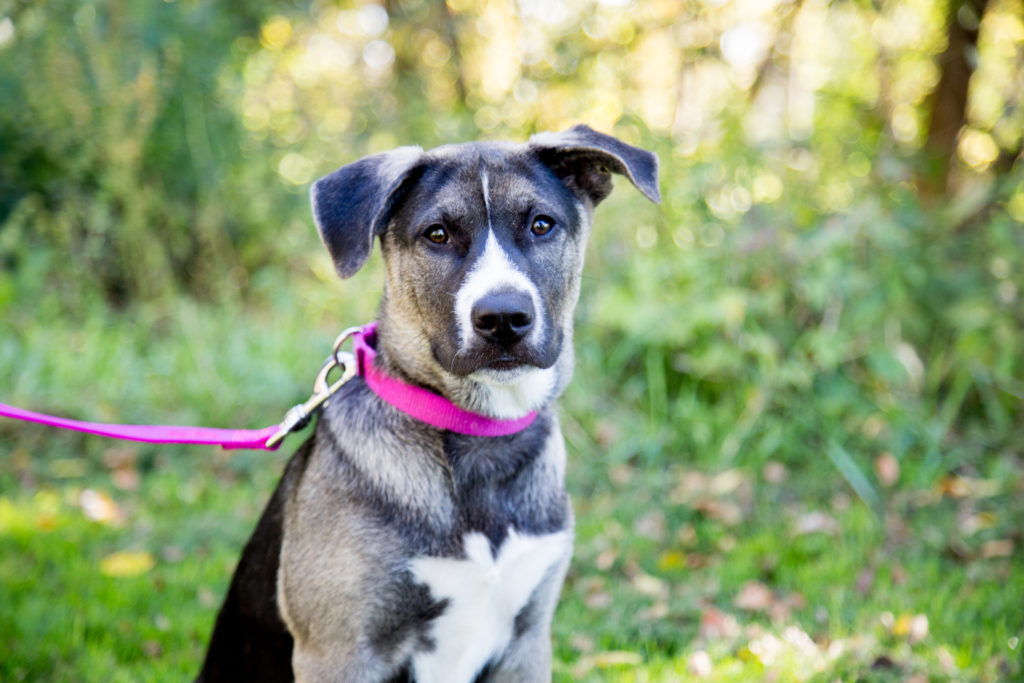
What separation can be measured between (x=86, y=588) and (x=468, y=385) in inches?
100

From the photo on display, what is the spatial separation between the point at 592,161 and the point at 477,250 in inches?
26.2

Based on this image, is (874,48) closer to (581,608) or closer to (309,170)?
(309,170)

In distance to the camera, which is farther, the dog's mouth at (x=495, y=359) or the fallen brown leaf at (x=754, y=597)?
the fallen brown leaf at (x=754, y=597)

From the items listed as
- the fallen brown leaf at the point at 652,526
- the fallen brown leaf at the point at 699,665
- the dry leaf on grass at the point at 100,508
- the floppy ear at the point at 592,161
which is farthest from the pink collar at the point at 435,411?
the dry leaf on grass at the point at 100,508

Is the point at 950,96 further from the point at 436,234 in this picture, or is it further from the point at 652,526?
the point at 436,234

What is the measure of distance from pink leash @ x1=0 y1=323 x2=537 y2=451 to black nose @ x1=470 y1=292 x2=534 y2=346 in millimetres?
341

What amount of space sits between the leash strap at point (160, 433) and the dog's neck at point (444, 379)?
1.63 feet

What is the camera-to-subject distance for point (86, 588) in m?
3.98

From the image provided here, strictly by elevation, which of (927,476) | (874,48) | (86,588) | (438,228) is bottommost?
(927,476)

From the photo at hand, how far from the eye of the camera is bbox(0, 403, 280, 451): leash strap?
2.64 metres

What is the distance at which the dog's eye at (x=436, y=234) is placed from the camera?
2701 millimetres

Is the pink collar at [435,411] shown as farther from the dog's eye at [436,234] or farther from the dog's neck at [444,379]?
the dog's eye at [436,234]

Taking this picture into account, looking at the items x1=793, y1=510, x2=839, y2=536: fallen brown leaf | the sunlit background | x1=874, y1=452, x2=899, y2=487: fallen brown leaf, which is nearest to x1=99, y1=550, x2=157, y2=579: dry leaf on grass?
the sunlit background

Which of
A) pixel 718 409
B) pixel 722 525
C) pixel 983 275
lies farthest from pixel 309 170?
pixel 983 275
